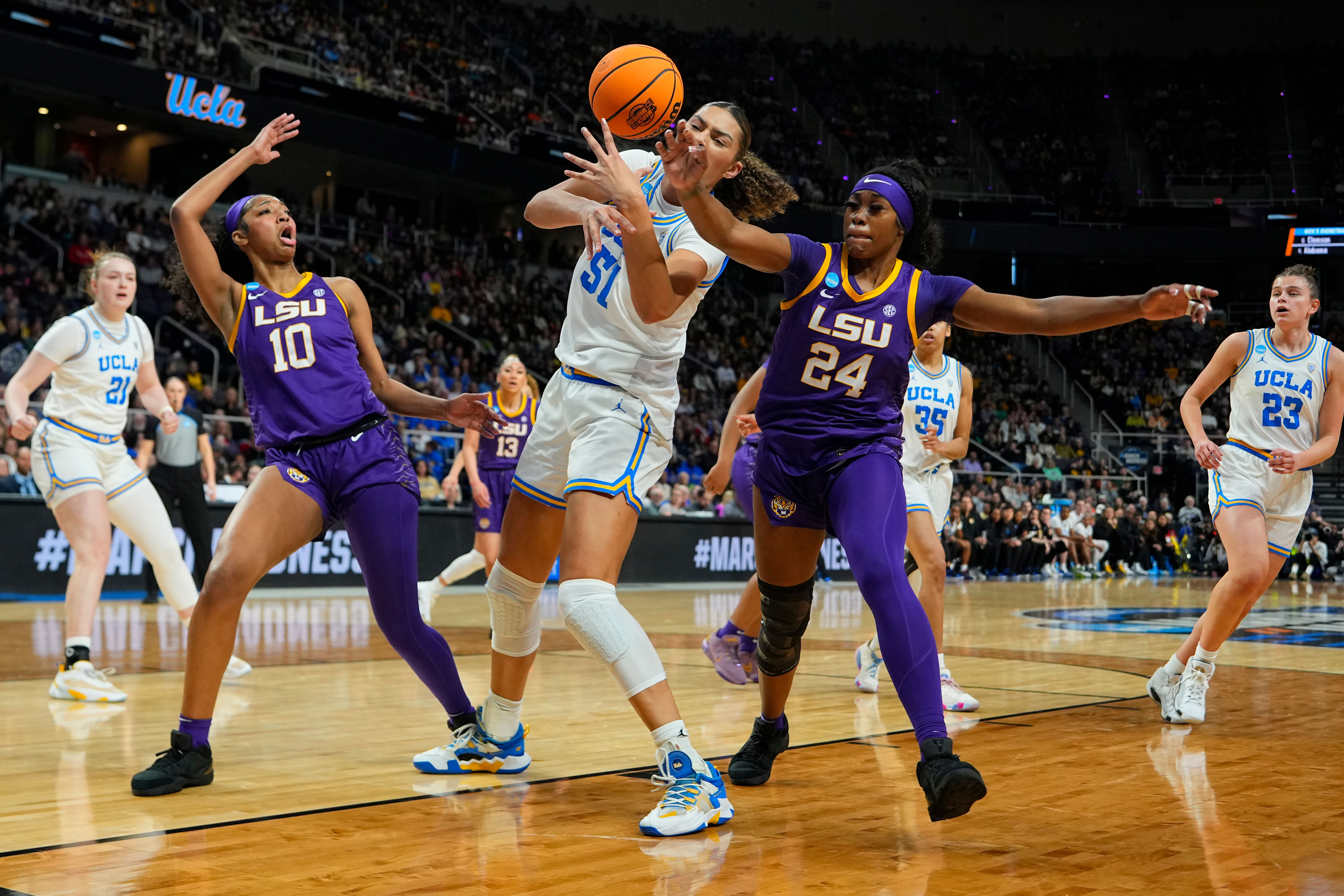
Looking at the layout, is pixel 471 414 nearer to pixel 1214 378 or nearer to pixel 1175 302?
pixel 1175 302

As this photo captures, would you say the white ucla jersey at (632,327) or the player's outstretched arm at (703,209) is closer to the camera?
the player's outstretched arm at (703,209)

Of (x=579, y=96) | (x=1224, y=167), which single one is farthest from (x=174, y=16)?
(x=1224, y=167)

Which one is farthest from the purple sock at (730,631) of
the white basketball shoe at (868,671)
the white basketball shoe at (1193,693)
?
the white basketball shoe at (1193,693)

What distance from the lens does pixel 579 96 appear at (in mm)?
29031

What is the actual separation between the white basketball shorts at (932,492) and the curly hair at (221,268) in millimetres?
3437

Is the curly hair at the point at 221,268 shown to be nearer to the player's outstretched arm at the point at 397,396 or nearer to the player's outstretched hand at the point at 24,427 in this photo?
the player's outstretched arm at the point at 397,396

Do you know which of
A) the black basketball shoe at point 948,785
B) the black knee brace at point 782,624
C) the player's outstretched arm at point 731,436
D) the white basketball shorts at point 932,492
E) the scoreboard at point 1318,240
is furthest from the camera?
the scoreboard at point 1318,240

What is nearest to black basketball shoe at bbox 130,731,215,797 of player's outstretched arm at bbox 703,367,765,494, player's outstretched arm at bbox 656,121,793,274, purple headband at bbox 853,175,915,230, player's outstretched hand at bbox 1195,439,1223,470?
player's outstretched arm at bbox 703,367,765,494

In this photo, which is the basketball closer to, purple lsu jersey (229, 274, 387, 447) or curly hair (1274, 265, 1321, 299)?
purple lsu jersey (229, 274, 387, 447)

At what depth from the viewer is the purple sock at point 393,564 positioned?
4141 mm

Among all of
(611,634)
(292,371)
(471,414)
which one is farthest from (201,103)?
(611,634)

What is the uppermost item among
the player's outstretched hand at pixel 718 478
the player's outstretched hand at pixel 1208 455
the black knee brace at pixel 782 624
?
the player's outstretched hand at pixel 1208 455

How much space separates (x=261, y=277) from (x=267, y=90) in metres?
19.2

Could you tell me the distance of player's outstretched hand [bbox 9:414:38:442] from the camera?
19.0 feet
